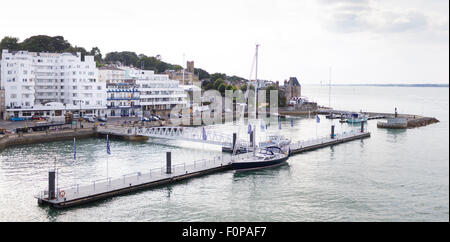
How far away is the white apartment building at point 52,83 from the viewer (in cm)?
5809

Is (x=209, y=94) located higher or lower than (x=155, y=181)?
higher

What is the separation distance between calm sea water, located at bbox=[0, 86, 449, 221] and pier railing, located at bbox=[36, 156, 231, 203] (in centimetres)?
90

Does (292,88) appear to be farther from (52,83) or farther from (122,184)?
(122,184)

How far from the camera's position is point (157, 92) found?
72938 mm

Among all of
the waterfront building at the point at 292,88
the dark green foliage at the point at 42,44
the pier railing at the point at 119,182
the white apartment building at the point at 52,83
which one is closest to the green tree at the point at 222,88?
the waterfront building at the point at 292,88

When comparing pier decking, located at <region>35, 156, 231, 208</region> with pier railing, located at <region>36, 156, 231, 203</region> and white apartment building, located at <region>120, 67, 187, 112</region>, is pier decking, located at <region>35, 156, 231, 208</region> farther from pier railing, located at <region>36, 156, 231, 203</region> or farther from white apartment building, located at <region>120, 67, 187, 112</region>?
white apartment building, located at <region>120, 67, 187, 112</region>

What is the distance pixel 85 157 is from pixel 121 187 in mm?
12549

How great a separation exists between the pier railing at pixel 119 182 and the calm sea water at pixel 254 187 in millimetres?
899

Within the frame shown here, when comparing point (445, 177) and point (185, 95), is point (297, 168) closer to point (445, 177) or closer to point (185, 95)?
point (445, 177)

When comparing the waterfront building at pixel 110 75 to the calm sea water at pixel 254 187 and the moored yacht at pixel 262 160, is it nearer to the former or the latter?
the calm sea water at pixel 254 187

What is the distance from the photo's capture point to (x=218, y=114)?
2881 inches

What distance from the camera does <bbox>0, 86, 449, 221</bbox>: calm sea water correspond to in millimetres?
22141

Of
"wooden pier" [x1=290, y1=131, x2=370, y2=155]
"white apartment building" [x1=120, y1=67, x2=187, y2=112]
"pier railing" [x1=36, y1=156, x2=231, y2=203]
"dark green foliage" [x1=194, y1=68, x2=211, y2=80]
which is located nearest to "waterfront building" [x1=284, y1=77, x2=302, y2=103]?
"white apartment building" [x1=120, y1=67, x2=187, y2=112]
